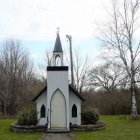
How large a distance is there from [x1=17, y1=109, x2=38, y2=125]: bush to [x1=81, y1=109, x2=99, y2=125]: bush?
345 centimetres

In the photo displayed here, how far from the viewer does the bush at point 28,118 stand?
2433 centimetres

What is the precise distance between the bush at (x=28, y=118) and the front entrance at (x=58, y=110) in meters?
1.25

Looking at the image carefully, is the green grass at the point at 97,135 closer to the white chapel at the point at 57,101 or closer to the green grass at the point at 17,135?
the green grass at the point at 17,135

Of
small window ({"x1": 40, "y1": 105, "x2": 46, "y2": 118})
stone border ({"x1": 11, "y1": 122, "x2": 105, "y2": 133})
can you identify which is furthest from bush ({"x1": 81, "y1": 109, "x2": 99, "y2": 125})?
small window ({"x1": 40, "y1": 105, "x2": 46, "y2": 118})

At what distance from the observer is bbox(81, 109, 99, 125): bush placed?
25.0 m

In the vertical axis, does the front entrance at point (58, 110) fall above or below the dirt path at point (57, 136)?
above

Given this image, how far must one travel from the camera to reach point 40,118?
25297 millimetres

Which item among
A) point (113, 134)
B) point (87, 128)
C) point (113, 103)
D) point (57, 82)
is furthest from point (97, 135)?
point (113, 103)

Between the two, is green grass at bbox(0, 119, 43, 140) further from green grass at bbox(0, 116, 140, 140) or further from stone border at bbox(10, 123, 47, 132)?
stone border at bbox(10, 123, 47, 132)

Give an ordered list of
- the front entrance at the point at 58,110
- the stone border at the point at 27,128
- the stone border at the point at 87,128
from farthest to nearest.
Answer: the front entrance at the point at 58,110, the stone border at the point at 87,128, the stone border at the point at 27,128

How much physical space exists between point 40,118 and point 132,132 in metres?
6.60

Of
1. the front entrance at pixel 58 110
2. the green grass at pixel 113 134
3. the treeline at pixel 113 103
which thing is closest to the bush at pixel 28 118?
the front entrance at pixel 58 110

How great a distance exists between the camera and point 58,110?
24.7m

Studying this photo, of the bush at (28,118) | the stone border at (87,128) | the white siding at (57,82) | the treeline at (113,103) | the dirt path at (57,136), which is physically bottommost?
the dirt path at (57,136)
